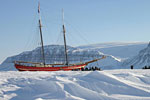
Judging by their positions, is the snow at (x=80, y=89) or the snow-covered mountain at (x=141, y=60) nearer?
the snow at (x=80, y=89)

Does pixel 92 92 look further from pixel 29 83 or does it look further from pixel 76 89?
pixel 29 83

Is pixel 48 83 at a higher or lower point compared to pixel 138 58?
higher

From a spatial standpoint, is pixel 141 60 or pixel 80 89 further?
pixel 141 60

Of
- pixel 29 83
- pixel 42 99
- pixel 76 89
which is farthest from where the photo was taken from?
pixel 29 83

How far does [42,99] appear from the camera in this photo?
9922mm

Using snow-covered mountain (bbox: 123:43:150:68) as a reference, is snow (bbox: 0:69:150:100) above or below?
above

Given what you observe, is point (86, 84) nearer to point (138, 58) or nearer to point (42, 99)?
point (42, 99)

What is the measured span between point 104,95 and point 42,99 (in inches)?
98.1

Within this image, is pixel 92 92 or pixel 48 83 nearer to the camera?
pixel 92 92

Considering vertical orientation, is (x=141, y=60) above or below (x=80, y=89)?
below

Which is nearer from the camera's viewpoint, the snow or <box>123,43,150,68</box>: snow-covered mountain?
the snow

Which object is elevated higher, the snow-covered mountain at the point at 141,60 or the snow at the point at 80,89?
the snow at the point at 80,89

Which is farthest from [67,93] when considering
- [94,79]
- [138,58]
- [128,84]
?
[138,58]

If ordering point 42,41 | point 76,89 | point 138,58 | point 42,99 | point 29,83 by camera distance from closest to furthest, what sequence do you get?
1. point 42,99
2. point 76,89
3. point 29,83
4. point 42,41
5. point 138,58
